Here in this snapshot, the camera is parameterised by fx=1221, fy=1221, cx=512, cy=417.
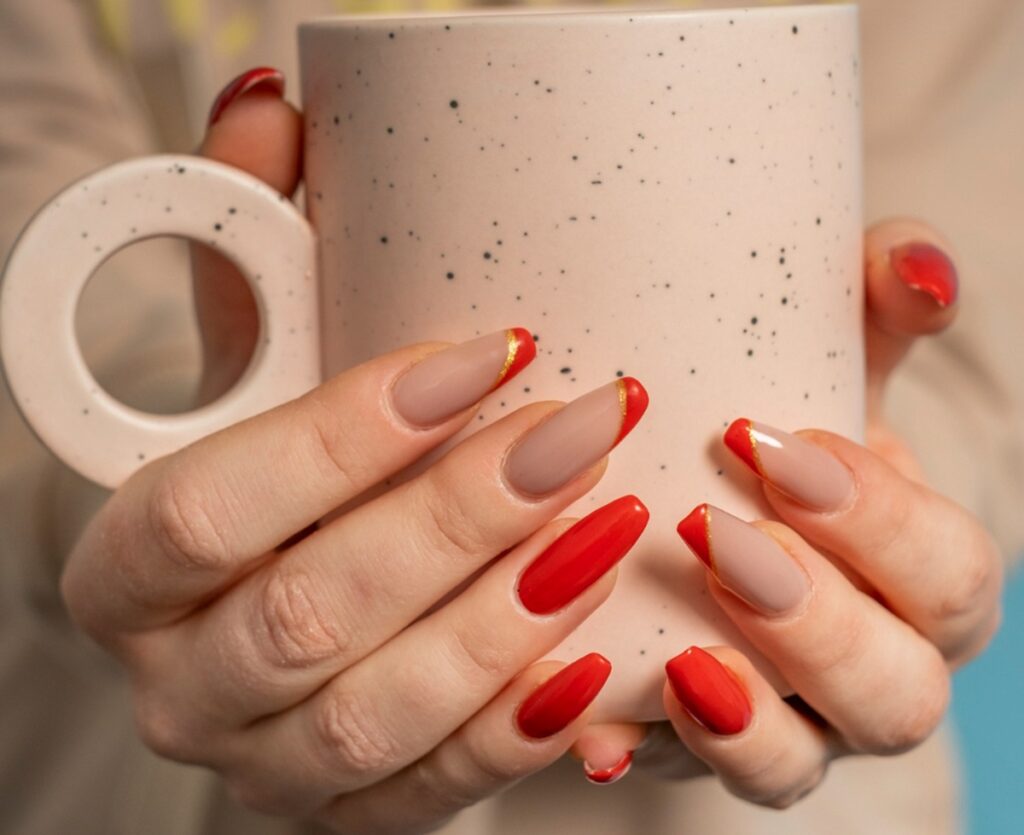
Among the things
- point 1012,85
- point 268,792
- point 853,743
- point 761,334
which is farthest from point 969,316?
point 268,792

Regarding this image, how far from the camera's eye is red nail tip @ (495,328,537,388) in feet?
1.74

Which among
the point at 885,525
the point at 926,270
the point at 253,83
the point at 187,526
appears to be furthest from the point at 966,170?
the point at 187,526

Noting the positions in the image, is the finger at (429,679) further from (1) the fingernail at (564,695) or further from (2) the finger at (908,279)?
(2) the finger at (908,279)

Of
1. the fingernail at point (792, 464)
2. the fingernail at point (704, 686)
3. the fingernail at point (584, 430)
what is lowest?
the fingernail at point (704, 686)

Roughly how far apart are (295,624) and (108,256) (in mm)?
204

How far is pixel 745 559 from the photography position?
1.83ft

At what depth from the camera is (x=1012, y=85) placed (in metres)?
1.37

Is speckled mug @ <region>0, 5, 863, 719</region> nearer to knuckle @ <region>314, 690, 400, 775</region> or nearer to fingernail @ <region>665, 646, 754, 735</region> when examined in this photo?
fingernail @ <region>665, 646, 754, 735</region>

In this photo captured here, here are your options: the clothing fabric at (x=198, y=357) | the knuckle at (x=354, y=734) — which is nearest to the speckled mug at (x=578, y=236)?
the knuckle at (x=354, y=734)

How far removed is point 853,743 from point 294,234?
417 mm

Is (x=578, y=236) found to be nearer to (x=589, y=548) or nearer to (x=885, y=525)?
(x=589, y=548)

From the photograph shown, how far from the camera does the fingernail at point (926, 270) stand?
0.69 m

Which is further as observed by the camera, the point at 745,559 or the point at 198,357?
the point at 198,357

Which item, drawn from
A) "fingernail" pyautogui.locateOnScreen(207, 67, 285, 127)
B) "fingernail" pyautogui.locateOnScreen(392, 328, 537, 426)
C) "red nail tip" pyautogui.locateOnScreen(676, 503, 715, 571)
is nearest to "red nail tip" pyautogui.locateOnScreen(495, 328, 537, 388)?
"fingernail" pyautogui.locateOnScreen(392, 328, 537, 426)
